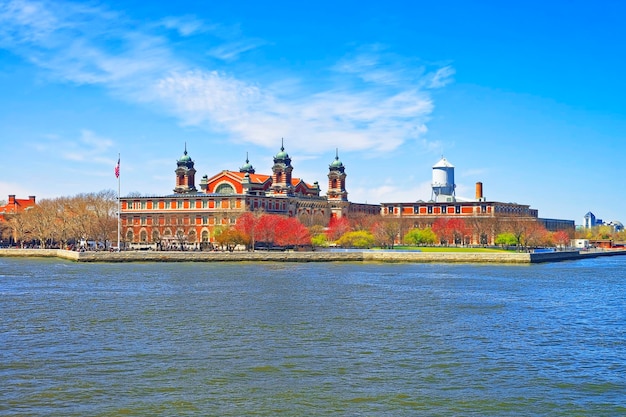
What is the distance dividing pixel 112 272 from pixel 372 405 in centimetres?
5420

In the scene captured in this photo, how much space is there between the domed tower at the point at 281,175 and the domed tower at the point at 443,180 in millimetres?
44992

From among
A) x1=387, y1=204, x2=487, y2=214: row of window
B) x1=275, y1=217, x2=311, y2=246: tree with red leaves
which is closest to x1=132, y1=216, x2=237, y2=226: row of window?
x1=275, y1=217, x2=311, y2=246: tree with red leaves

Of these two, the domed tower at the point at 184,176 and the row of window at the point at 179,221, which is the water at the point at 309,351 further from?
the domed tower at the point at 184,176

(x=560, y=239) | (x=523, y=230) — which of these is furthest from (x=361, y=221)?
(x=560, y=239)

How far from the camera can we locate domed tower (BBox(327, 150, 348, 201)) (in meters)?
156

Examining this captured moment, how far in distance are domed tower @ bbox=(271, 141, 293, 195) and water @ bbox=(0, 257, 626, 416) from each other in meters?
88.4

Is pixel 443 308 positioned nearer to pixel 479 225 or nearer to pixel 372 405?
pixel 372 405

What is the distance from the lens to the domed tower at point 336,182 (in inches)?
6132

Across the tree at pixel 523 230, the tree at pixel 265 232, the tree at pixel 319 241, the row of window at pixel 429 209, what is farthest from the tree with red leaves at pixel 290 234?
the row of window at pixel 429 209

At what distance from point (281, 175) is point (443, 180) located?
5019 cm

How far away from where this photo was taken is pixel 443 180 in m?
180

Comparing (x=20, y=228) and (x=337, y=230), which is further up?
(x=20, y=228)

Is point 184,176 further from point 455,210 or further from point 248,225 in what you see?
point 455,210

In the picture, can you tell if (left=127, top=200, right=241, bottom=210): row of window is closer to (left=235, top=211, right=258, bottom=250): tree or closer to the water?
(left=235, top=211, right=258, bottom=250): tree
